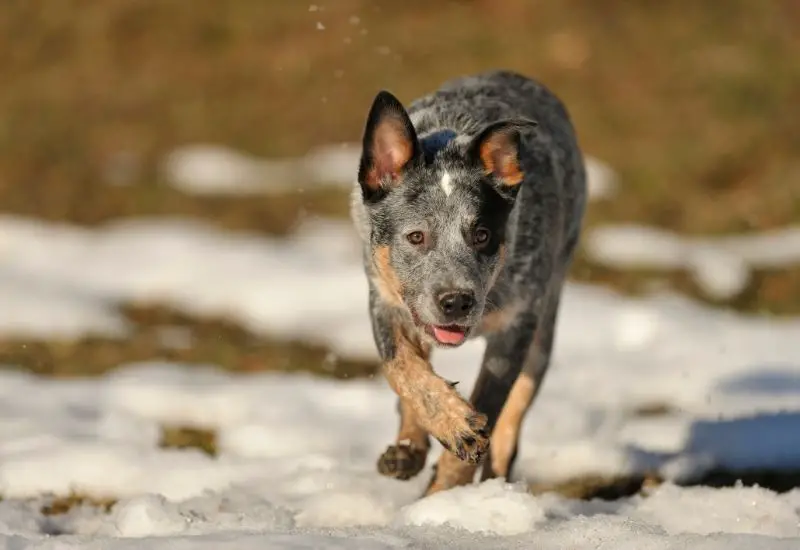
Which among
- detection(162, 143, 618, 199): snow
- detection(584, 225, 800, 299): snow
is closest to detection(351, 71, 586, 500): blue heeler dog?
detection(584, 225, 800, 299): snow

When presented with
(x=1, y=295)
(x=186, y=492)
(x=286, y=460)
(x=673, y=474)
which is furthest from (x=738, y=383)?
(x=1, y=295)

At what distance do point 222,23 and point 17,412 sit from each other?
11.9m

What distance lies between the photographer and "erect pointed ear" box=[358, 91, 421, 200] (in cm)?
518

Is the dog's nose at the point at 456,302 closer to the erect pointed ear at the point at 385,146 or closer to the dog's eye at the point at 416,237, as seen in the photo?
the dog's eye at the point at 416,237

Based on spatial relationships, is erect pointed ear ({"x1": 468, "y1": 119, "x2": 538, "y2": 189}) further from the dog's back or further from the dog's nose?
the dog's nose

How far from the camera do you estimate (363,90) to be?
16.5 meters

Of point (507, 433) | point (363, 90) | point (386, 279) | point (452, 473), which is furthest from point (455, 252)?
point (363, 90)

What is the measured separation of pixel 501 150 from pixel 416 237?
0.55 meters

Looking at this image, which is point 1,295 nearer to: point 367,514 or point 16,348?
point 16,348

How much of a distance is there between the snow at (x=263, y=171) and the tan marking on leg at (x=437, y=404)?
830 centimetres

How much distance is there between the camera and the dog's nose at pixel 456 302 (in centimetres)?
504

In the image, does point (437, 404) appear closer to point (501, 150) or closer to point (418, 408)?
point (418, 408)

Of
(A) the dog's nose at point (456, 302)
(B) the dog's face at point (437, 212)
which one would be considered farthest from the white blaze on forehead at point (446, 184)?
(A) the dog's nose at point (456, 302)

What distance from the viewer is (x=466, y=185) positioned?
211 inches
